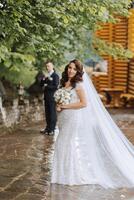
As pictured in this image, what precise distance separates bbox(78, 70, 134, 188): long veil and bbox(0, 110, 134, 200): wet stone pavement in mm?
433

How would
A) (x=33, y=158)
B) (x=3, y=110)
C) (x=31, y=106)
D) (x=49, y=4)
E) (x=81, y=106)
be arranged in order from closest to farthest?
(x=81, y=106)
(x=49, y=4)
(x=33, y=158)
(x=3, y=110)
(x=31, y=106)

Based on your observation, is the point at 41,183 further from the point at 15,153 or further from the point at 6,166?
the point at 15,153

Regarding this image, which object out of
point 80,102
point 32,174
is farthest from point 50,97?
point 80,102

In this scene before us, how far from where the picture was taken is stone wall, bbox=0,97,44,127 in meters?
15.2

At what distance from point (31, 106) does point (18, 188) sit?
10629 mm

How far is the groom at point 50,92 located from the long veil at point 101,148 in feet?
13.4

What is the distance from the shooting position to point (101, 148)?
8445 millimetres

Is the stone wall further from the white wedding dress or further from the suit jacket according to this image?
the white wedding dress

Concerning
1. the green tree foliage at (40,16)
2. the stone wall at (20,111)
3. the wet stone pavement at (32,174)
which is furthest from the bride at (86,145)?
the stone wall at (20,111)

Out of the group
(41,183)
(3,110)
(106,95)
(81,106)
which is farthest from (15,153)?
(106,95)

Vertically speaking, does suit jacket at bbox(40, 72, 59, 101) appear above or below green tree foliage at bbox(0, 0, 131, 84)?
below

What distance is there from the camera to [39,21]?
990 centimetres

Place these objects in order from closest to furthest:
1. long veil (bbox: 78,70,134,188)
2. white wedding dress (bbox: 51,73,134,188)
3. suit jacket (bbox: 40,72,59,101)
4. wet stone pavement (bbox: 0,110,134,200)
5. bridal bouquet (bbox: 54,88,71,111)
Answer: wet stone pavement (bbox: 0,110,134,200) < bridal bouquet (bbox: 54,88,71,111) < white wedding dress (bbox: 51,73,134,188) < long veil (bbox: 78,70,134,188) < suit jacket (bbox: 40,72,59,101)

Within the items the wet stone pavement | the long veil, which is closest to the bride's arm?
the long veil
